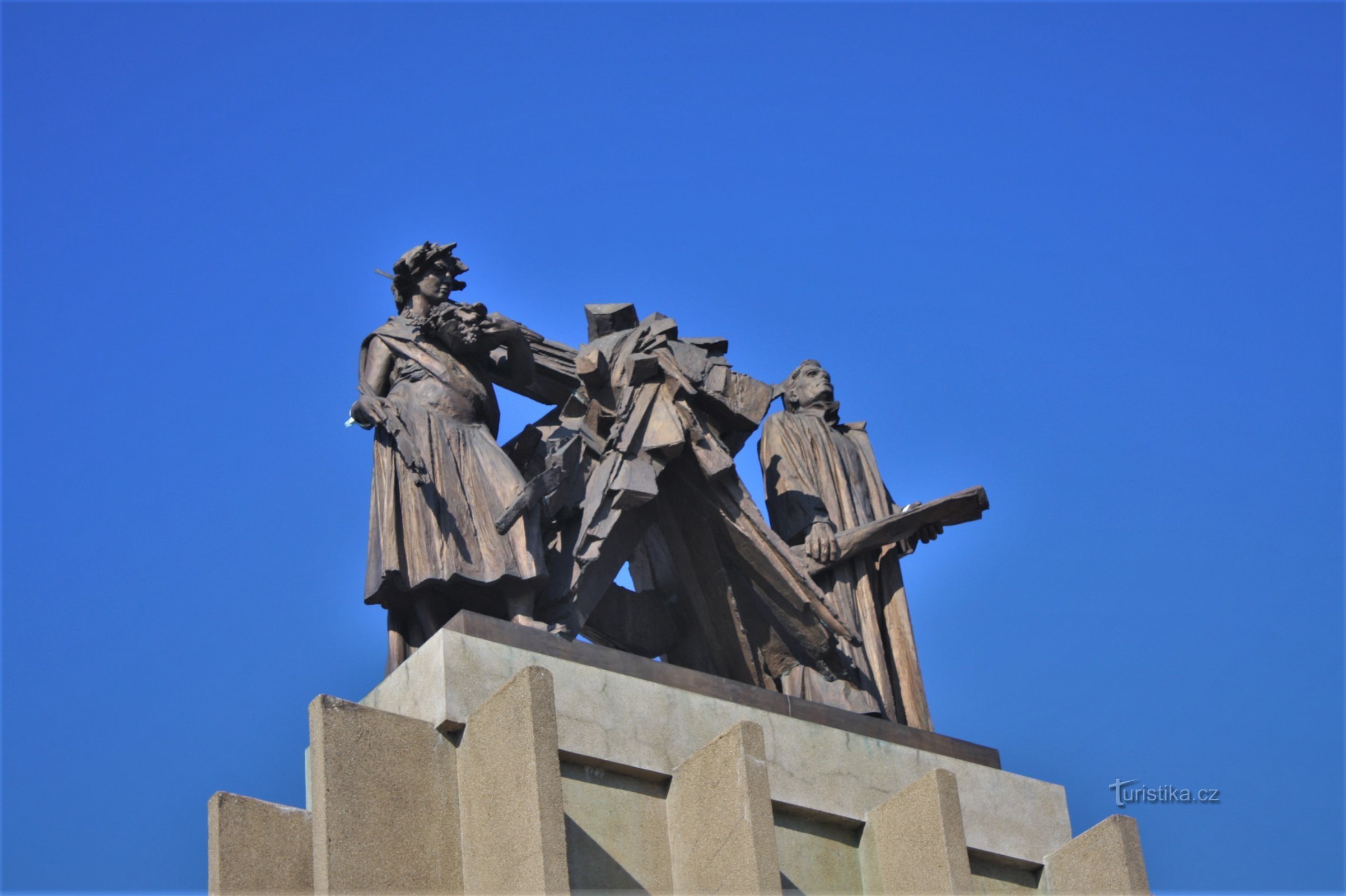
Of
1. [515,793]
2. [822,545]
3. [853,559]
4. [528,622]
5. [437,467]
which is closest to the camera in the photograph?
[515,793]

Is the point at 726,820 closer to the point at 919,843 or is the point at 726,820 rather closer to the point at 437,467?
the point at 919,843

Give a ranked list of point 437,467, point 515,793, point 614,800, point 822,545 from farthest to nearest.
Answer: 1. point 822,545
2. point 437,467
3. point 614,800
4. point 515,793

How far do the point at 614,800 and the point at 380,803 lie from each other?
1585mm

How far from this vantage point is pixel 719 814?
12.0m

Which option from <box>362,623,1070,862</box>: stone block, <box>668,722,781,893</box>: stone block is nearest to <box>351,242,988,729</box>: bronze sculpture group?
<box>362,623,1070,862</box>: stone block

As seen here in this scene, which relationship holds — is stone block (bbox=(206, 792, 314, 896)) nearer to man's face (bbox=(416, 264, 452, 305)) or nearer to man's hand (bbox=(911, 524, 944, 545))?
man's face (bbox=(416, 264, 452, 305))

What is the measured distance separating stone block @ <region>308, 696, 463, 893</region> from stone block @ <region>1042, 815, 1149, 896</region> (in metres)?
4.68

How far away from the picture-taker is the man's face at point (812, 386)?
17.3 meters

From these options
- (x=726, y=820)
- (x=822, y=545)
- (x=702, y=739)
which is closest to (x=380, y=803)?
(x=726, y=820)

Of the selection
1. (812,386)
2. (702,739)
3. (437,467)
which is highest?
(812,386)

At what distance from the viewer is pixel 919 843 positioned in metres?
12.9

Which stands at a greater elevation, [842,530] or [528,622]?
[842,530]

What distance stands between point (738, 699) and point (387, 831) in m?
3.00

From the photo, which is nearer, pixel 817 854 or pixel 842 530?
pixel 817 854
